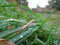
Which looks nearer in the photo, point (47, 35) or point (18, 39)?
point (18, 39)

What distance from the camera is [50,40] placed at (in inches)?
25.2

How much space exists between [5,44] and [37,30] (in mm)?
190

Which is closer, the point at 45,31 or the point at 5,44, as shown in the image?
the point at 5,44

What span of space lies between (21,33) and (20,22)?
106mm

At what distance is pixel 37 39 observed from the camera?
0.64 m

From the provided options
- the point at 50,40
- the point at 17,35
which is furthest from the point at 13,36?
the point at 50,40

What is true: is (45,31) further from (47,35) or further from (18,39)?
(18,39)

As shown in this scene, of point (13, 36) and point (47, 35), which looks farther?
point (47, 35)

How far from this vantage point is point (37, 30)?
0.69 meters

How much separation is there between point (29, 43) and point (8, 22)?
0.09m

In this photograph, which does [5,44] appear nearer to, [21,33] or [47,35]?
[21,33]

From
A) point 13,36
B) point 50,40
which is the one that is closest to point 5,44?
point 13,36

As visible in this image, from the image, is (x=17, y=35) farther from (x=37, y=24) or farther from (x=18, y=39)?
(x=37, y=24)

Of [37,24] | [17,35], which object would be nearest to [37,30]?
[37,24]
